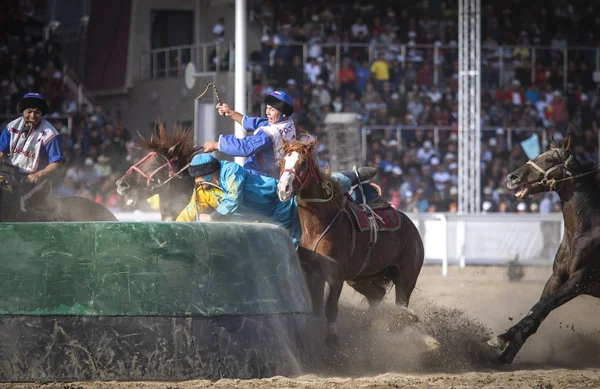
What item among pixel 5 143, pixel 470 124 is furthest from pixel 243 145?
pixel 470 124

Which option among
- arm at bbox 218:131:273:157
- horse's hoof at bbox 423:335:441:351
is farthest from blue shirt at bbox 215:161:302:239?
horse's hoof at bbox 423:335:441:351

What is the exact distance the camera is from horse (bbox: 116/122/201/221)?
8805 mm

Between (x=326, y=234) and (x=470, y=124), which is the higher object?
(x=470, y=124)

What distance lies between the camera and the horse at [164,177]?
28.9 feet

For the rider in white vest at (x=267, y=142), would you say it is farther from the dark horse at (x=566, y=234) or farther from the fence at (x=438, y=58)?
the fence at (x=438, y=58)

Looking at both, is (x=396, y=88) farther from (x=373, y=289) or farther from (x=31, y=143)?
(x=31, y=143)

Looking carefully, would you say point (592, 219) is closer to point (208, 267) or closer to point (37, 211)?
point (208, 267)

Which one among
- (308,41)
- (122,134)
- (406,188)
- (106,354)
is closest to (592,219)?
(106,354)

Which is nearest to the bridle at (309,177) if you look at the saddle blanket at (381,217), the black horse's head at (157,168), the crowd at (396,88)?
the saddle blanket at (381,217)

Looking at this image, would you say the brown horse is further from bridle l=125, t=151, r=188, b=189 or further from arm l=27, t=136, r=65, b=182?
arm l=27, t=136, r=65, b=182

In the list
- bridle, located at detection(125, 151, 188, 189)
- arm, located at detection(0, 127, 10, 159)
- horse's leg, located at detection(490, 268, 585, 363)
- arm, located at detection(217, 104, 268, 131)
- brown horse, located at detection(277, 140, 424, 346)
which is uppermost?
arm, located at detection(217, 104, 268, 131)

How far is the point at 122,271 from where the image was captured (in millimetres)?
5633

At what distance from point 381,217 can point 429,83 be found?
52.9 ft

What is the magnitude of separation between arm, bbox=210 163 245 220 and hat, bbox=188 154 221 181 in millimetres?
178
